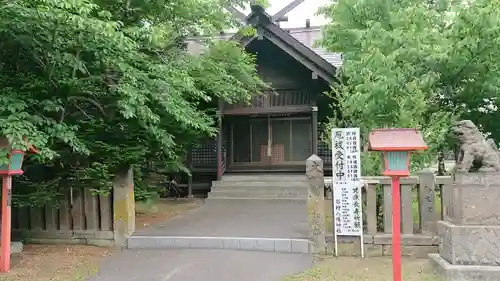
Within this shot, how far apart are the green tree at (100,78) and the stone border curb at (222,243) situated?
4.40 ft

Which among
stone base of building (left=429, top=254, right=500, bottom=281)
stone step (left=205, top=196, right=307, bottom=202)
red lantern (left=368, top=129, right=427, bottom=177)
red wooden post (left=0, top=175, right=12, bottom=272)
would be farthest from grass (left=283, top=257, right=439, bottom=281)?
stone step (left=205, top=196, right=307, bottom=202)

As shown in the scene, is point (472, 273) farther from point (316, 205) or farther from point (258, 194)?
point (258, 194)

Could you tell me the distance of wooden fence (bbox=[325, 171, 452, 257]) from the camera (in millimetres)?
6969

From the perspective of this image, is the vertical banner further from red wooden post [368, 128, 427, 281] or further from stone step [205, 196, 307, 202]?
stone step [205, 196, 307, 202]

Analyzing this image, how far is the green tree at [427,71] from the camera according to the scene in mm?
6906

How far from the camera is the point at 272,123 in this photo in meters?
16.2

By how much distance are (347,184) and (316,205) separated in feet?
2.12

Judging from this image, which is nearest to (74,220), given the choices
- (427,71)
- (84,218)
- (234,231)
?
(84,218)

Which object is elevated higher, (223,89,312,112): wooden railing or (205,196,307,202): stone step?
(223,89,312,112): wooden railing

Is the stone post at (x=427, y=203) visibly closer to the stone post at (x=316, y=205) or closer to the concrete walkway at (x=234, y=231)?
the stone post at (x=316, y=205)

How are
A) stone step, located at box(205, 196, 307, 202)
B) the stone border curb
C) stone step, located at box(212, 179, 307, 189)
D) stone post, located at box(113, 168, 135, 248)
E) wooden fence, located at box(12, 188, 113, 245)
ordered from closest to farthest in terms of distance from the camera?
1. the stone border curb
2. stone post, located at box(113, 168, 135, 248)
3. wooden fence, located at box(12, 188, 113, 245)
4. stone step, located at box(205, 196, 307, 202)
5. stone step, located at box(212, 179, 307, 189)

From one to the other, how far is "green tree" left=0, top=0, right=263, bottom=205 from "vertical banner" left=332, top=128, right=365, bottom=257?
284 cm

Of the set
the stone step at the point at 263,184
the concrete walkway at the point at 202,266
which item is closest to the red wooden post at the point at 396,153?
the concrete walkway at the point at 202,266

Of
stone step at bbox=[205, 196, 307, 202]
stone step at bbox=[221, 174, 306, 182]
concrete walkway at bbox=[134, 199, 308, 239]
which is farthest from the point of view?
stone step at bbox=[221, 174, 306, 182]
